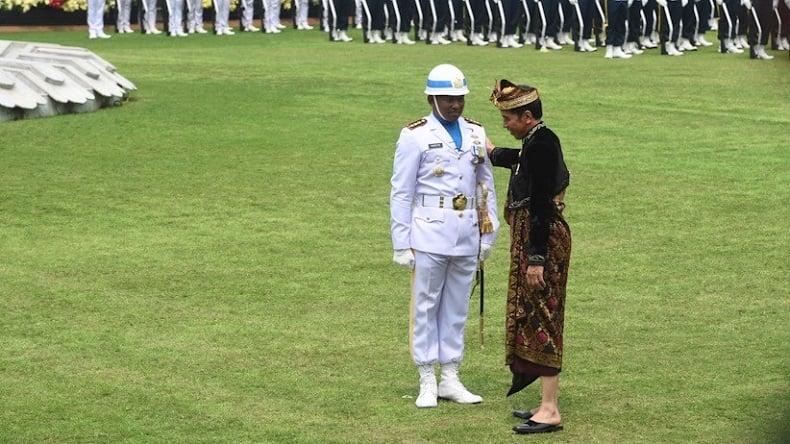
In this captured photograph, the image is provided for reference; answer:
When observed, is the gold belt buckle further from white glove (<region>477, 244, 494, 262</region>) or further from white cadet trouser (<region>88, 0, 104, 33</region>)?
white cadet trouser (<region>88, 0, 104, 33</region>)

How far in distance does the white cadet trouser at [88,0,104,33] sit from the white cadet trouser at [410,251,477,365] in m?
26.0

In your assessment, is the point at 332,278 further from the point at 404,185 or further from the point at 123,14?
the point at 123,14

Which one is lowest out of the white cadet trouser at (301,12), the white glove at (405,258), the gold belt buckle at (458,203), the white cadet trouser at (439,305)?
the white cadet trouser at (301,12)

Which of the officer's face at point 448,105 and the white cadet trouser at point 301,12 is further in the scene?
the white cadet trouser at point 301,12

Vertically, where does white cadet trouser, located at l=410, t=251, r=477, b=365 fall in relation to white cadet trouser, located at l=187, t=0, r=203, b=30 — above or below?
above

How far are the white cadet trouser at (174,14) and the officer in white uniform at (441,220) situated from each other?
2653 cm

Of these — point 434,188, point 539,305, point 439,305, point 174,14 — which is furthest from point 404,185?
point 174,14

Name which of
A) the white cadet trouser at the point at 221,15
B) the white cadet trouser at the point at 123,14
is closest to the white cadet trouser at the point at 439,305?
the white cadet trouser at the point at 123,14

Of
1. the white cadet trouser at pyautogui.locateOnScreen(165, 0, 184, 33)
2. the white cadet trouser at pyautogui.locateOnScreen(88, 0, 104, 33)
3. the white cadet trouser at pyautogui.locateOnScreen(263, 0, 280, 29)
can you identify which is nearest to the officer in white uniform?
the white cadet trouser at pyautogui.locateOnScreen(88, 0, 104, 33)

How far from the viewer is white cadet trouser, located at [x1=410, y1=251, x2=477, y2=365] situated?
6.18m

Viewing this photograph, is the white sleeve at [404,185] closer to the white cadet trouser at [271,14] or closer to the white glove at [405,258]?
the white glove at [405,258]

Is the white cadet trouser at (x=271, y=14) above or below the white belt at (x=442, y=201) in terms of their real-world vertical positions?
A: below

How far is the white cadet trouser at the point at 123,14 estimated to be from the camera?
106ft

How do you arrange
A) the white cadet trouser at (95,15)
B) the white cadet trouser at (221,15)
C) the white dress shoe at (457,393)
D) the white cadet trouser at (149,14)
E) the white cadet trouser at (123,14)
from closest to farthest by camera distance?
the white dress shoe at (457,393) < the white cadet trouser at (95,15) < the white cadet trouser at (123,14) < the white cadet trouser at (149,14) < the white cadet trouser at (221,15)
